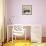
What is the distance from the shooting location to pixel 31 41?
2.11 metres

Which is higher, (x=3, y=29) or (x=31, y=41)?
(x=3, y=29)

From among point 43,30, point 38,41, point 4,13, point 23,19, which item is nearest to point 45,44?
point 38,41

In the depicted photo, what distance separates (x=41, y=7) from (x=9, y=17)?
602 millimetres

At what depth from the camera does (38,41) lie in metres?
2.09

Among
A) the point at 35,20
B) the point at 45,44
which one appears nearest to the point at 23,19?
the point at 35,20

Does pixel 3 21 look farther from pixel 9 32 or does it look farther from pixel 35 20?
pixel 35 20

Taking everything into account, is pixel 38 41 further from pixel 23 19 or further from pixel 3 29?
pixel 3 29

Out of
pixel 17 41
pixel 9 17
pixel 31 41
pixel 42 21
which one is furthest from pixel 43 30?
pixel 9 17

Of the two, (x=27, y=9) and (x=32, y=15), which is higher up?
(x=27, y=9)

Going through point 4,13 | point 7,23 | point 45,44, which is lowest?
point 45,44

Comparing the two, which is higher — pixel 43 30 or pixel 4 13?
pixel 4 13

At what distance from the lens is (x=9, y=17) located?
85.8 inches

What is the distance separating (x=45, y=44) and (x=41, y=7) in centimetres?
66

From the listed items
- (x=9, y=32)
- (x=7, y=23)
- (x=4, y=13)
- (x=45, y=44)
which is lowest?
(x=45, y=44)
